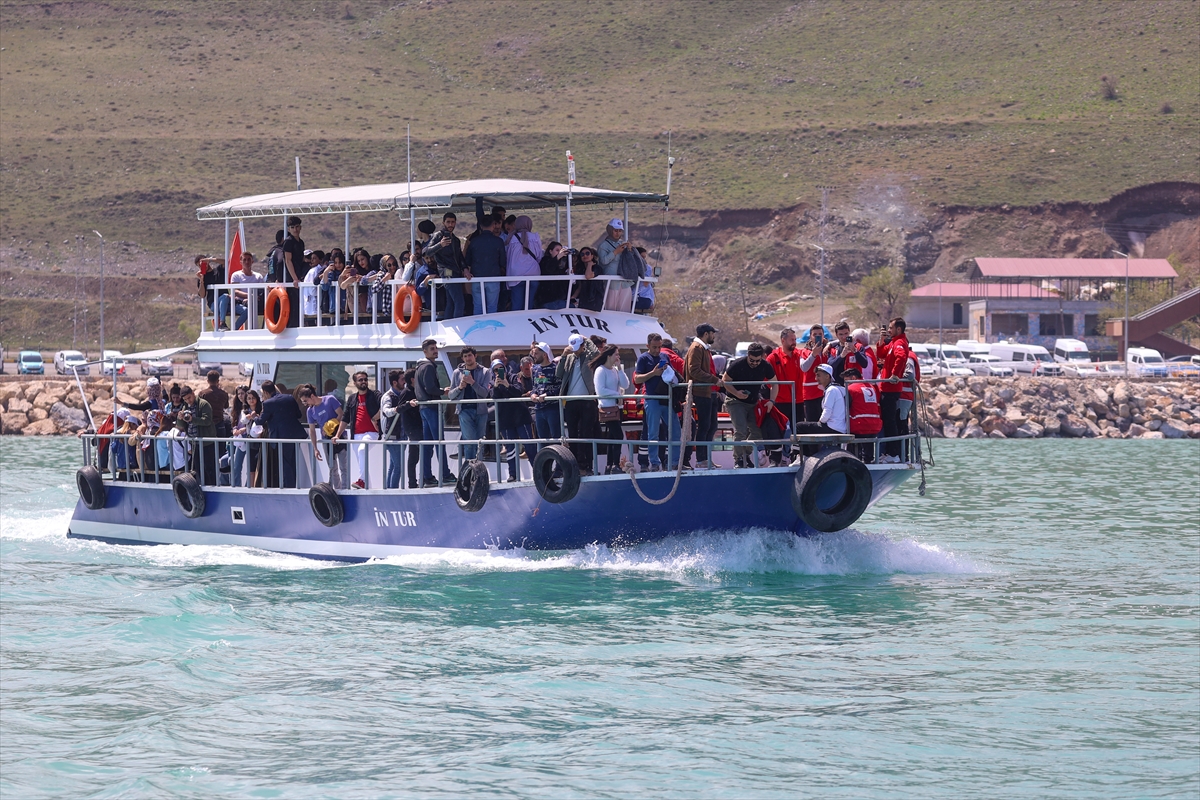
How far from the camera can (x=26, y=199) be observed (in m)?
122

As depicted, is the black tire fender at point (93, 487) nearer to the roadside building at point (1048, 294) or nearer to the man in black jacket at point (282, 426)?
the man in black jacket at point (282, 426)

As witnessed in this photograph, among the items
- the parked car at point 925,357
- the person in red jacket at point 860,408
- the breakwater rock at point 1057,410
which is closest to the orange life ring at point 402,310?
the person in red jacket at point 860,408

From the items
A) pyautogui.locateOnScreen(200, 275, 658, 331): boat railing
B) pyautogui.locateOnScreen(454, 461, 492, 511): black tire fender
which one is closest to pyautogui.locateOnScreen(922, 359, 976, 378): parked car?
pyautogui.locateOnScreen(200, 275, 658, 331): boat railing

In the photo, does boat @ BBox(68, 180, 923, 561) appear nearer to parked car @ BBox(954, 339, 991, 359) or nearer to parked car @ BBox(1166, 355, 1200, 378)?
parked car @ BBox(1166, 355, 1200, 378)

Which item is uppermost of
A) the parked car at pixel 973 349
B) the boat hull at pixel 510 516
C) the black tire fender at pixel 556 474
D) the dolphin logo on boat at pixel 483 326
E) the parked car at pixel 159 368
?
the parked car at pixel 973 349

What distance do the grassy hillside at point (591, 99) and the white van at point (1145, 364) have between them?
43576 mm

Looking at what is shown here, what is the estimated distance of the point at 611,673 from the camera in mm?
14438

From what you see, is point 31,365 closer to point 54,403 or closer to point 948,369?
point 54,403

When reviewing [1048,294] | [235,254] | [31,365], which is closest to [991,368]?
[1048,294]

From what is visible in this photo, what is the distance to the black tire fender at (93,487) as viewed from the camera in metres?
23.1

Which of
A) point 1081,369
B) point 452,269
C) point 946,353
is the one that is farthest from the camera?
point 946,353

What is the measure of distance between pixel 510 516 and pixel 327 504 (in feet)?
9.19

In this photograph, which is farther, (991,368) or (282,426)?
(991,368)

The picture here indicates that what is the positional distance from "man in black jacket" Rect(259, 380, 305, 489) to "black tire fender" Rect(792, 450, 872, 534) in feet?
23.1
